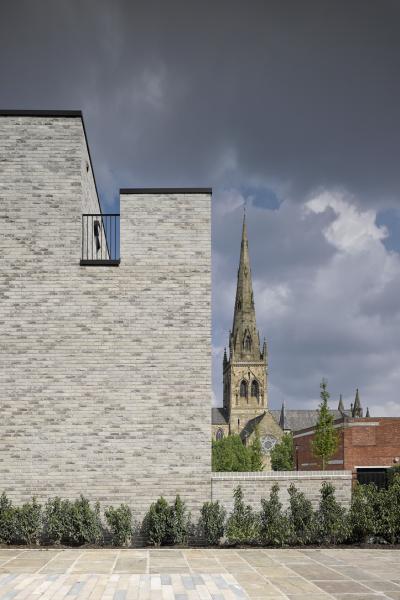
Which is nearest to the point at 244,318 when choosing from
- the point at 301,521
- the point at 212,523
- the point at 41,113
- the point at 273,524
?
the point at 41,113

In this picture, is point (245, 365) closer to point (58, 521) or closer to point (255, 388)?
point (255, 388)

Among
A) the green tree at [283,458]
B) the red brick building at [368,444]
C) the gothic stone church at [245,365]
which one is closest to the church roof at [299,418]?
the gothic stone church at [245,365]

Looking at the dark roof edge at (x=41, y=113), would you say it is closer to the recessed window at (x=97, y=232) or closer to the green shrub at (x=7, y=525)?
the recessed window at (x=97, y=232)

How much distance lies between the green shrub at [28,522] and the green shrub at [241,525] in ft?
12.4

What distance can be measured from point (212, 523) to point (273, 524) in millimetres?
1261

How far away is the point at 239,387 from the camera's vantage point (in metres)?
97.8

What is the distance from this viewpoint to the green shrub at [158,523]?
1152cm

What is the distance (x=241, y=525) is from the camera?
11797 mm

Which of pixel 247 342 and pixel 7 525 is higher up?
pixel 247 342

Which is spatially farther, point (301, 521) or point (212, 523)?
point (301, 521)

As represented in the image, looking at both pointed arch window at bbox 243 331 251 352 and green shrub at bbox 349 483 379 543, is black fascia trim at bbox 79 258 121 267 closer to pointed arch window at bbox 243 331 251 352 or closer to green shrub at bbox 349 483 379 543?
green shrub at bbox 349 483 379 543

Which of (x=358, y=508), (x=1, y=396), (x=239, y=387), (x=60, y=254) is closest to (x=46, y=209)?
(x=60, y=254)

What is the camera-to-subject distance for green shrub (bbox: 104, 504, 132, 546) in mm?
11422

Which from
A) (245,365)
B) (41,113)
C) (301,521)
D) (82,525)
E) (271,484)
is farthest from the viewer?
(245,365)
